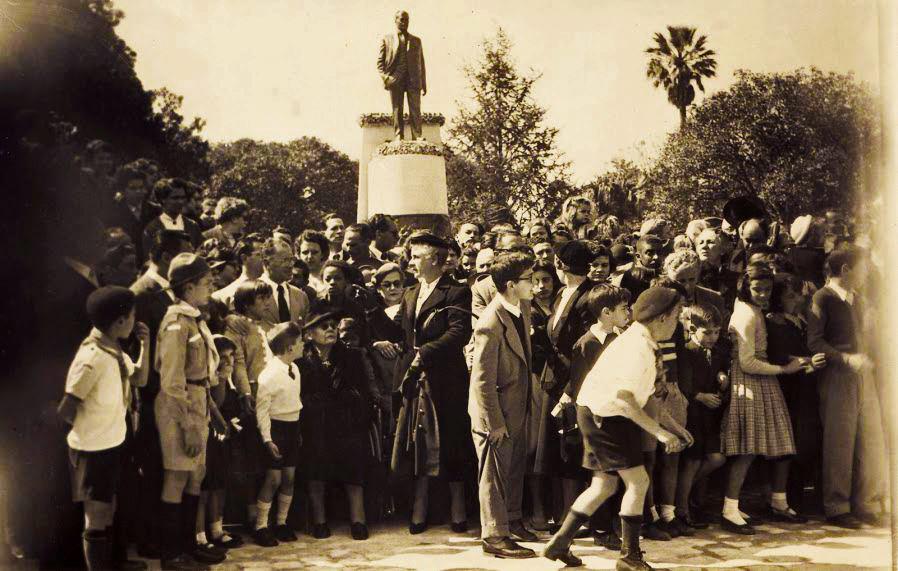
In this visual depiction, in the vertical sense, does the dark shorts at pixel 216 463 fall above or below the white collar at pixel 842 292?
below

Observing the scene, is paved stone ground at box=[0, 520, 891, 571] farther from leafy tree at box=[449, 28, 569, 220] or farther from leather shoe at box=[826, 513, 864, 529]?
Answer: leafy tree at box=[449, 28, 569, 220]

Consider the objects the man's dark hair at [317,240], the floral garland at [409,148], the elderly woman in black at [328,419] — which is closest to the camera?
the elderly woman in black at [328,419]

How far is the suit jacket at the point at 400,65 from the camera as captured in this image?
293 inches

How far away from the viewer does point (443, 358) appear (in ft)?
20.8

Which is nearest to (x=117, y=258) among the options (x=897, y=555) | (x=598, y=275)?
(x=598, y=275)

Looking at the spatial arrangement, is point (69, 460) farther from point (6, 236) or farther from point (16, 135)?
point (16, 135)

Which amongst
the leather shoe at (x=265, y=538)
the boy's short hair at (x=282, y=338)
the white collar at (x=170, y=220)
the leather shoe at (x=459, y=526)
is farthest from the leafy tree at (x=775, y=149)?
the leather shoe at (x=265, y=538)

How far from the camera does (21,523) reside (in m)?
5.34

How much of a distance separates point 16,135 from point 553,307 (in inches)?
136

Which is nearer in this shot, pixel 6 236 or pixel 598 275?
pixel 6 236

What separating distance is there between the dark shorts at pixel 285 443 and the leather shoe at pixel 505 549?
4.29 ft

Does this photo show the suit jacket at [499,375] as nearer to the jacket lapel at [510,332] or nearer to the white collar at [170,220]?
the jacket lapel at [510,332]

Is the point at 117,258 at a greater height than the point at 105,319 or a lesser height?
greater

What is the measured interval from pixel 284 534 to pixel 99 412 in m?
1.54
